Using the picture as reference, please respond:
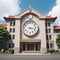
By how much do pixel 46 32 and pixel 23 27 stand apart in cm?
823

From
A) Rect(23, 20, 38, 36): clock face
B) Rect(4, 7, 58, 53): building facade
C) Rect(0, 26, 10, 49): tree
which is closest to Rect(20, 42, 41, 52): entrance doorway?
Rect(4, 7, 58, 53): building facade

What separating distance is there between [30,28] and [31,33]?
2052 mm

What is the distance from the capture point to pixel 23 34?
2165 inches

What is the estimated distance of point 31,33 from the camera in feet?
181

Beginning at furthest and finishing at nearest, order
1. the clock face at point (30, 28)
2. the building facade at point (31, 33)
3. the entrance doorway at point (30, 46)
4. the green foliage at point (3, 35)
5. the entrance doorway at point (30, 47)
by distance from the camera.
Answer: the entrance doorway at point (30, 47) < the clock face at point (30, 28) < the entrance doorway at point (30, 46) < the building facade at point (31, 33) < the green foliage at point (3, 35)

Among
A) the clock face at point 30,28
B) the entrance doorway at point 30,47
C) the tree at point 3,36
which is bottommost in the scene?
the entrance doorway at point 30,47

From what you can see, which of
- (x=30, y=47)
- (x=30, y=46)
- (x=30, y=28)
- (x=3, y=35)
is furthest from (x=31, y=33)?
(x=3, y=35)

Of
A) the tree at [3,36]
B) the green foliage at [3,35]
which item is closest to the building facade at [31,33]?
the tree at [3,36]

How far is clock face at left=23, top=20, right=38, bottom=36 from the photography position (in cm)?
5512

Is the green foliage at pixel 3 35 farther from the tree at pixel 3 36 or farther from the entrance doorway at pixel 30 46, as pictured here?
the entrance doorway at pixel 30 46

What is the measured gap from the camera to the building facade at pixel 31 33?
5356 centimetres

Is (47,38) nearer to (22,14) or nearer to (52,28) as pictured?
(52,28)

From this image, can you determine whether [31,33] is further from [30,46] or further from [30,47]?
[30,47]

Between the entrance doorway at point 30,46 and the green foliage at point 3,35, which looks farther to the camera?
the entrance doorway at point 30,46
